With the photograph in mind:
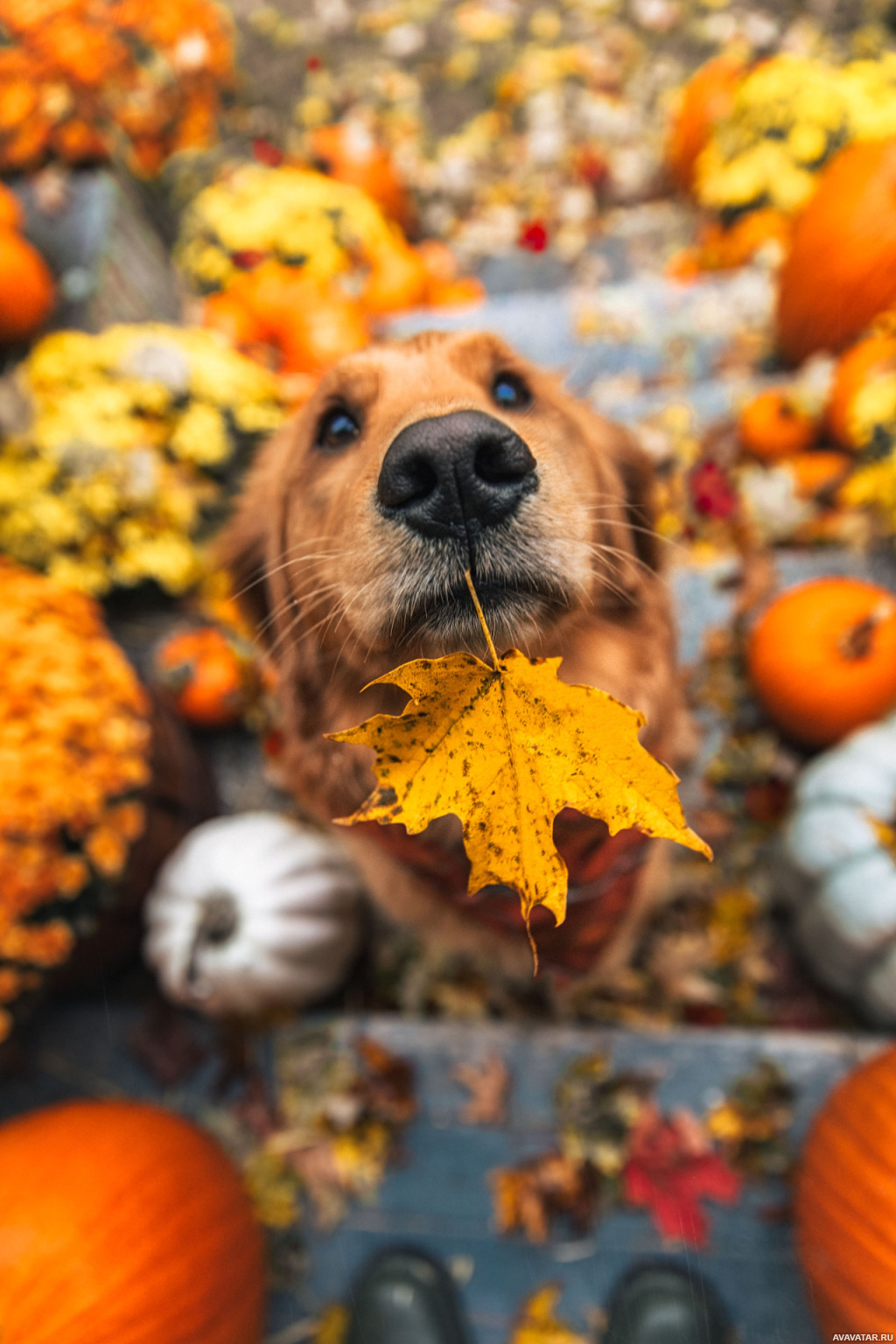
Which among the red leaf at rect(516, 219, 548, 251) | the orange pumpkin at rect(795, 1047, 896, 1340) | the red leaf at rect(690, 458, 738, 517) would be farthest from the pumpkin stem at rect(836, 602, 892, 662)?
the red leaf at rect(516, 219, 548, 251)

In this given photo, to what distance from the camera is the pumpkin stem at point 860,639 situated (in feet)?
6.16

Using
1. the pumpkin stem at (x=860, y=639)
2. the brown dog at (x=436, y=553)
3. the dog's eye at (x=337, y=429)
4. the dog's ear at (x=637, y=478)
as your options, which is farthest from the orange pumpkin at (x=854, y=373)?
the dog's eye at (x=337, y=429)

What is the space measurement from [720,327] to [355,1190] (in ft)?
12.4

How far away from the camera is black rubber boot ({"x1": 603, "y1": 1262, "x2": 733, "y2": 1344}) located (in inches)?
63.1

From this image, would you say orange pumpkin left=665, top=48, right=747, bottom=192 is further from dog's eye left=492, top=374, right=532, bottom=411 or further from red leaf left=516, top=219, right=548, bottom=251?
dog's eye left=492, top=374, right=532, bottom=411

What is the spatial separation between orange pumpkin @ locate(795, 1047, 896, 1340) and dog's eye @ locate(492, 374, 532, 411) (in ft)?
5.73

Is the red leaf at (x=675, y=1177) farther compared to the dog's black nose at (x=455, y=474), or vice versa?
the red leaf at (x=675, y=1177)

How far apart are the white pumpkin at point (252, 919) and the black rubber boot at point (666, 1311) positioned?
114cm

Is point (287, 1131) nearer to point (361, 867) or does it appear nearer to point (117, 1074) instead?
point (117, 1074)

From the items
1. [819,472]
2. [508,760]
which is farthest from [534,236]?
[508,760]

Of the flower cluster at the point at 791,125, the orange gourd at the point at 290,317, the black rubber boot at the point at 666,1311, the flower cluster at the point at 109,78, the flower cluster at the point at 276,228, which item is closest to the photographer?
the black rubber boot at the point at 666,1311

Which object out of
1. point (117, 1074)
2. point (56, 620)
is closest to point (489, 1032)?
point (117, 1074)

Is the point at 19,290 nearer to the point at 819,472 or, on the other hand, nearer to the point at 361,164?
the point at 361,164

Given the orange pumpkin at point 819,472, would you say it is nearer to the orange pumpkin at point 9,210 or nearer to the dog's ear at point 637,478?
the dog's ear at point 637,478
